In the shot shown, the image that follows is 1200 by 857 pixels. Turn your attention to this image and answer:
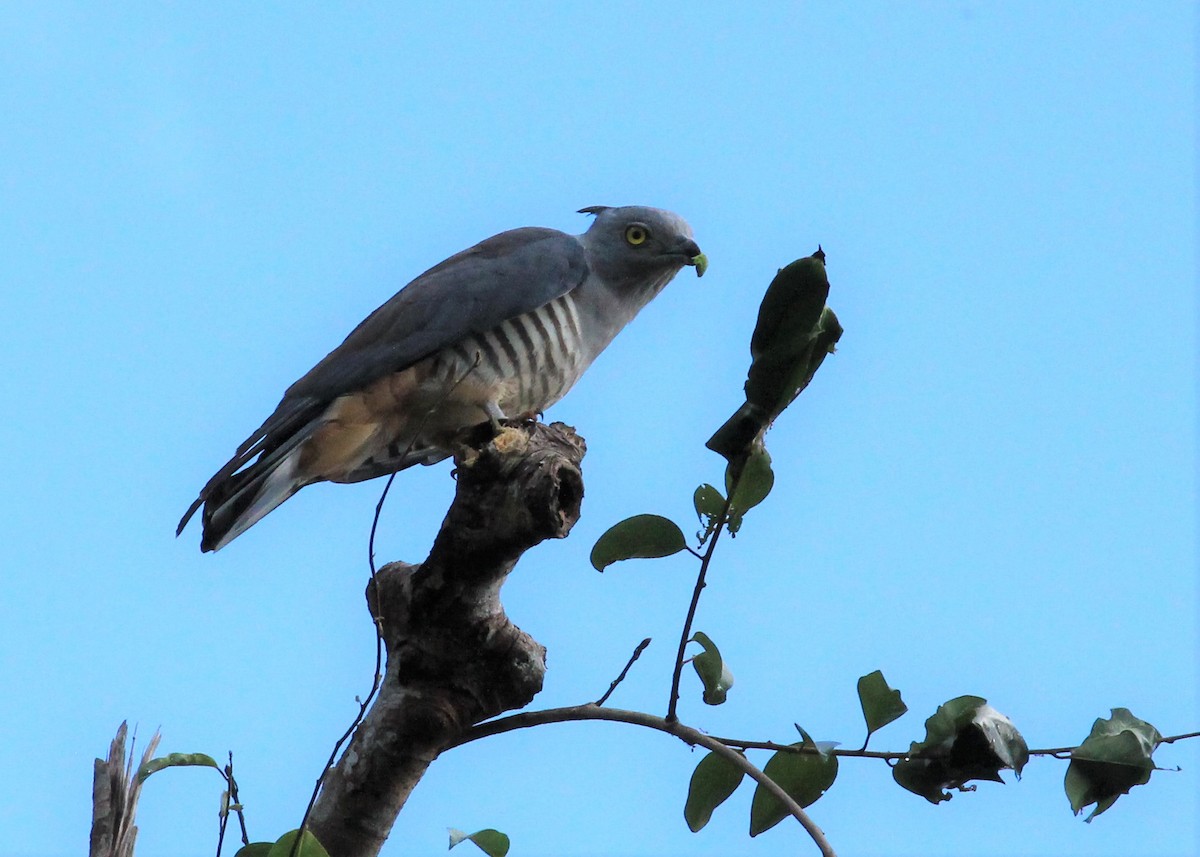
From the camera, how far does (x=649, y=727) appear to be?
284 cm

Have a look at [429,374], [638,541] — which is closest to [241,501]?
[429,374]

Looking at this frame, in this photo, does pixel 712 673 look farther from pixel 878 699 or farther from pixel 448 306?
pixel 448 306

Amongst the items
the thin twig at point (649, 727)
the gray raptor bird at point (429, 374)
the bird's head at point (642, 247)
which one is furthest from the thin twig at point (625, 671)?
the bird's head at point (642, 247)

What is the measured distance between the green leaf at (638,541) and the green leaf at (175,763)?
1.07m

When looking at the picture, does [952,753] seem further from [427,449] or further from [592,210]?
[592,210]

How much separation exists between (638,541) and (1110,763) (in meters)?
1.19

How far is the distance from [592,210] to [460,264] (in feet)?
3.59

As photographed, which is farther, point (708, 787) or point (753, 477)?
point (708, 787)

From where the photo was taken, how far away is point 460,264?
5.09 meters

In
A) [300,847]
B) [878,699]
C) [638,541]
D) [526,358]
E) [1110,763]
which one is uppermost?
[526,358]

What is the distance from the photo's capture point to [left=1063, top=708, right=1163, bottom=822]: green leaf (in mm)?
2689

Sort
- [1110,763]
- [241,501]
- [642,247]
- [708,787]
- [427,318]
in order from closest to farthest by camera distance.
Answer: [1110,763] < [708,787] < [241,501] < [427,318] < [642,247]

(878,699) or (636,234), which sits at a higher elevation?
(636,234)

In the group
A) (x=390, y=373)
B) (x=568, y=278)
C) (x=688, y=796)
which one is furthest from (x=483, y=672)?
(x=568, y=278)
